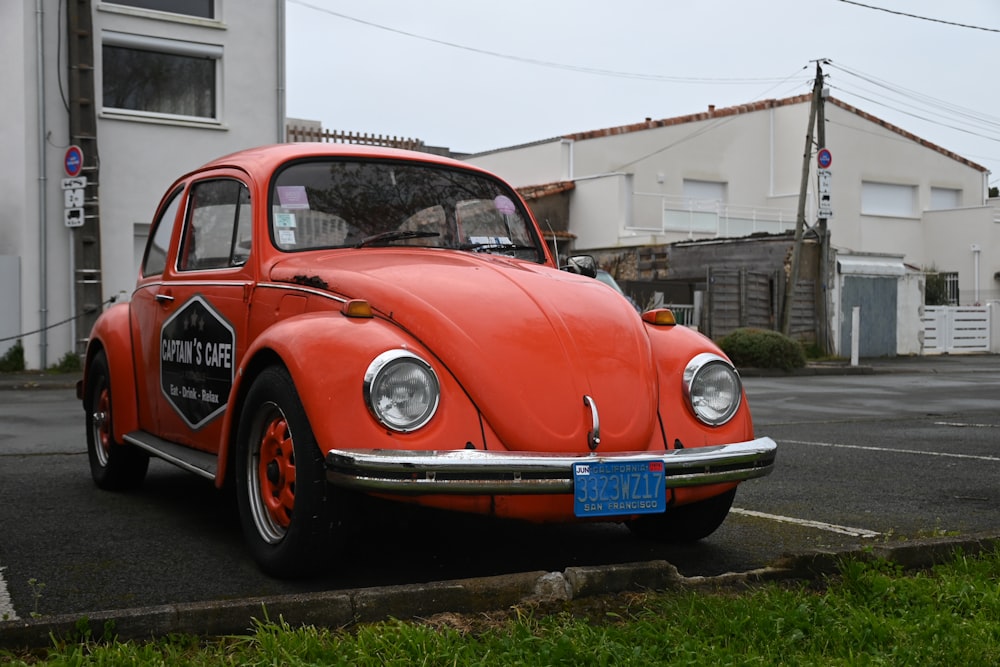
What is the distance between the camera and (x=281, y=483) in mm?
4223

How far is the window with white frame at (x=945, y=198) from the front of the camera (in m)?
41.8

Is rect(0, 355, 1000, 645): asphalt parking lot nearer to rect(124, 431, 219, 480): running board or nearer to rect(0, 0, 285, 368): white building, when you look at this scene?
rect(124, 431, 219, 480): running board

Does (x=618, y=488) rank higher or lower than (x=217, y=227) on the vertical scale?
lower

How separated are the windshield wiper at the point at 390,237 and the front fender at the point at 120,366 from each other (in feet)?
5.69

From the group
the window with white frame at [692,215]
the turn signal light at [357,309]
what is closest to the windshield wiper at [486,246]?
the turn signal light at [357,309]

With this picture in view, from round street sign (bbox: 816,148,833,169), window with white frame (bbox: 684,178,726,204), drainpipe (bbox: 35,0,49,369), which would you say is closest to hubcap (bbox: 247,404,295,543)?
drainpipe (bbox: 35,0,49,369)

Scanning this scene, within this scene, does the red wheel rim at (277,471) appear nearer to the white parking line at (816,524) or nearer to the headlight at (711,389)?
the headlight at (711,389)

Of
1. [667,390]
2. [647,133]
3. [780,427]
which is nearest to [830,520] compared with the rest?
[667,390]

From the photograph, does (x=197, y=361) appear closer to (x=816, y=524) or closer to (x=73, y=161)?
(x=816, y=524)

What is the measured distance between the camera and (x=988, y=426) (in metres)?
10.8

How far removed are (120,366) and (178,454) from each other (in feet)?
3.72

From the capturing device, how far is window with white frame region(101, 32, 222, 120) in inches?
751

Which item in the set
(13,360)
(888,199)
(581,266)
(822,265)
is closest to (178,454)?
(581,266)

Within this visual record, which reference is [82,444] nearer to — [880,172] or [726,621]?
[726,621]
